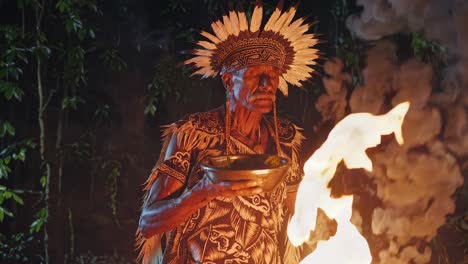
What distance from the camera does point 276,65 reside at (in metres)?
2.63

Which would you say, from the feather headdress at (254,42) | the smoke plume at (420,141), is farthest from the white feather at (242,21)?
the smoke plume at (420,141)

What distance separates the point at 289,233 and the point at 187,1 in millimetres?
3449

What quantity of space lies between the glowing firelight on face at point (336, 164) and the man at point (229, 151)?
0.50 feet

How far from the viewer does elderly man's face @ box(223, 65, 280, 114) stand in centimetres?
255

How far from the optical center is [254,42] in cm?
258

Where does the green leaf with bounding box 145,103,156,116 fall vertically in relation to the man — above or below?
above

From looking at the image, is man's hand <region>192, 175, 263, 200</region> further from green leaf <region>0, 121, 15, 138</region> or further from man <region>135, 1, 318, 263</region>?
green leaf <region>0, 121, 15, 138</region>

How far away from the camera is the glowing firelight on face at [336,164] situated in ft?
8.54

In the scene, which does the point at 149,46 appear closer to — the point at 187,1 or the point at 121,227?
the point at 187,1

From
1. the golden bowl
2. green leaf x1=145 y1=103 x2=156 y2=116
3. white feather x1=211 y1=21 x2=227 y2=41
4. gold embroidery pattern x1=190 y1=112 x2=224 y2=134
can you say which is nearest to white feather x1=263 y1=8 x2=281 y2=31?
white feather x1=211 y1=21 x2=227 y2=41

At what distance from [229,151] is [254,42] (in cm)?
66

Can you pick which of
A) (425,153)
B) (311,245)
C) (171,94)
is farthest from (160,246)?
(171,94)

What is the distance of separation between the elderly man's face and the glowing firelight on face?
0.43 metres

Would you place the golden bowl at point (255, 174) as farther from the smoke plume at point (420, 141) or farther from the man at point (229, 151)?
the smoke plume at point (420, 141)
